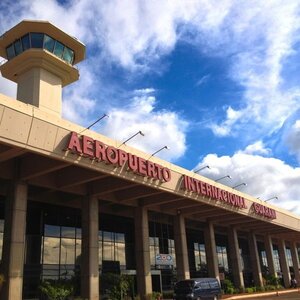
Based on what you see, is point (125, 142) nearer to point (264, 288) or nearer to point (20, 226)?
point (20, 226)

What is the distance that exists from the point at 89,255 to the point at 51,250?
15.2 feet

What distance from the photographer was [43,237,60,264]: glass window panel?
31689mm

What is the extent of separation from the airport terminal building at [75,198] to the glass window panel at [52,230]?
0.30ft

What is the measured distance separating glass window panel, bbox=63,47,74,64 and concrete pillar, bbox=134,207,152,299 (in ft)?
50.5

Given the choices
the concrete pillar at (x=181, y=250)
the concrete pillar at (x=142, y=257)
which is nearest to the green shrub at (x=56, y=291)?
the concrete pillar at (x=142, y=257)

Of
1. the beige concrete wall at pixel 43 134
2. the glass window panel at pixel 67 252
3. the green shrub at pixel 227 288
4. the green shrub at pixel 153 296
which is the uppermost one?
the beige concrete wall at pixel 43 134

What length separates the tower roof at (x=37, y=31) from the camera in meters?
35.2

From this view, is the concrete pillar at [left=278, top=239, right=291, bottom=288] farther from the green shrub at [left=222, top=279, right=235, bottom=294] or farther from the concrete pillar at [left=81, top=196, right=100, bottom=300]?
the concrete pillar at [left=81, top=196, right=100, bottom=300]

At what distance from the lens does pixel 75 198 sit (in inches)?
1314

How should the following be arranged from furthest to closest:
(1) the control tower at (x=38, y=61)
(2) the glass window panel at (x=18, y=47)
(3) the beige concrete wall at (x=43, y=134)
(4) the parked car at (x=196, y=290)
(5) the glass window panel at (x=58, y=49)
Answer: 1. (5) the glass window panel at (x=58, y=49)
2. (2) the glass window panel at (x=18, y=47)
3. (1) the control tower at (x=38, y=61)
4. (4) the parked car at (x=196, y=290)
5. (3) the beige concrete wall at (x=43, y=134)

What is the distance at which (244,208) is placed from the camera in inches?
1762

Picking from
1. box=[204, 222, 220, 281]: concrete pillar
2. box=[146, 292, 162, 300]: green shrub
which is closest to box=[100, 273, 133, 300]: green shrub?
box=[146, 292, 162, 300]: green shrub

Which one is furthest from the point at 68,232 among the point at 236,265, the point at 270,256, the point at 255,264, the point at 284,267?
the point at 284,267

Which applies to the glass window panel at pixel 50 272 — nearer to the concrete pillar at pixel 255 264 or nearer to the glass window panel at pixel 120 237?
the glass window panel at pixel 120 237
